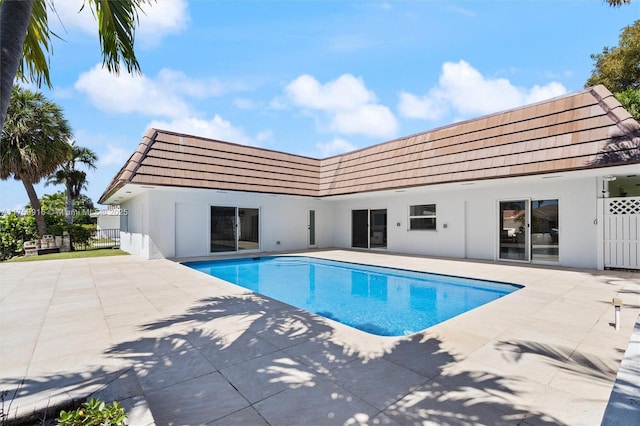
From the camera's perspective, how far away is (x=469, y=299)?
24.6 feet

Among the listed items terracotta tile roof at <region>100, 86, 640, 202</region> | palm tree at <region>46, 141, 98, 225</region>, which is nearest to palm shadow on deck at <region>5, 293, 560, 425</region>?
terracotta tile roof at <region>100, 86, 640, 202</region>

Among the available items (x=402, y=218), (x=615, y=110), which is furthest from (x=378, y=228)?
(x=615, y=110)

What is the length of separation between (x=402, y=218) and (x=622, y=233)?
7.80 m

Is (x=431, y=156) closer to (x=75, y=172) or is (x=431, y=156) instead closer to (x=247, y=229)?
(x=247, y=229)

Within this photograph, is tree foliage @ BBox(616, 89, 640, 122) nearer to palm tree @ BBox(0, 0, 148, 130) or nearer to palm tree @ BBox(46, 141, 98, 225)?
palm tree @ BBox(0, 0, 148, 130)

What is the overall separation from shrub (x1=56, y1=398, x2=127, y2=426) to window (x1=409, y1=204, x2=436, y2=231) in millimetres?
13534

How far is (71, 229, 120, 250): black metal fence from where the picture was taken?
19.0 m

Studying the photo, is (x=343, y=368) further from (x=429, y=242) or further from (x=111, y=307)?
(x=429, y=242)

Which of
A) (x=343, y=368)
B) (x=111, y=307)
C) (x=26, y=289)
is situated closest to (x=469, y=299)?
(x=343, y=368)

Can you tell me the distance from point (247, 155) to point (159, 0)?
11360 millimetres

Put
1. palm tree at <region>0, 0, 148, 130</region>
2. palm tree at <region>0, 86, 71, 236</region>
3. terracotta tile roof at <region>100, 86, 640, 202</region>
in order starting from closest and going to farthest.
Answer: palm tree at <region>0, 0, 148, 130</region> → terracotta tile roof at <region>100, 86, 640, 202</region> → palm tree at <region>0, 86, 71, 236</region>

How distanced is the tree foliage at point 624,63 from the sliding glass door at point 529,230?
13974 mm

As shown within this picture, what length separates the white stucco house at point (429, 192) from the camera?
927cm

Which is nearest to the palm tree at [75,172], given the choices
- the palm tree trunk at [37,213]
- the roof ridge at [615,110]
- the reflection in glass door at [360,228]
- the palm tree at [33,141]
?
the palm tree trunk at [37,213]
